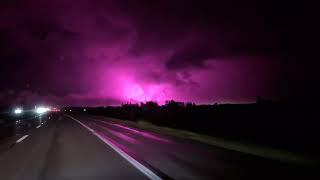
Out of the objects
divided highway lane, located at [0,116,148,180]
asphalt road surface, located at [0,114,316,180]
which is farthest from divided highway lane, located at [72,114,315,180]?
divided highway lane, located at [0,116,148,180]

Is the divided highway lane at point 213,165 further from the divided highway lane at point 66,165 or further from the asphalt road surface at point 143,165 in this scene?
the divided highway lane at point 66,165

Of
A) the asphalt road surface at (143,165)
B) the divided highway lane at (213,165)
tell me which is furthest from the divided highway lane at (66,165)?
the divided highway lane at (213,165)

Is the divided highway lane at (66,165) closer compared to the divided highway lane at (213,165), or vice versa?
the divided highway lane at (213,165)

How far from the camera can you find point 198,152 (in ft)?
48.4

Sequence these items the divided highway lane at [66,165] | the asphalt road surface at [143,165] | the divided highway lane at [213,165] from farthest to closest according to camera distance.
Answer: the divided highway lane at [66,165], the asphalt road surface at [143,165], the divided highway lane at [213,165]

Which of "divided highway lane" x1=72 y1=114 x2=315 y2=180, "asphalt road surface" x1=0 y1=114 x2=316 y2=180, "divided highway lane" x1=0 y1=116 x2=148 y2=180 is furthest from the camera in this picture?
"divided highway lane" x1=0 y1=116 x2=148 y2=180

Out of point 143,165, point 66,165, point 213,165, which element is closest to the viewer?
point 213,165

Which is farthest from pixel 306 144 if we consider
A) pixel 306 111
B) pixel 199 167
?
pixel 199 167

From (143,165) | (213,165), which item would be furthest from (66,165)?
(213,165)

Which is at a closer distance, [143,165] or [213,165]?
[213,165]

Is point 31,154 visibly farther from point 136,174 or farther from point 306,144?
point 306,144

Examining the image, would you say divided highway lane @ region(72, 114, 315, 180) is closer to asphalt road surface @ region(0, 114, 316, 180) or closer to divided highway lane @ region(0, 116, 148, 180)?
asphalt road surface @ region(0, 114, 316, 180)

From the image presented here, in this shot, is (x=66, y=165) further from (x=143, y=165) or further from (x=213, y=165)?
(x=213, y=165)

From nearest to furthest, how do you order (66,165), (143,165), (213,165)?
(213,165)
(143,165)
(66,165)
